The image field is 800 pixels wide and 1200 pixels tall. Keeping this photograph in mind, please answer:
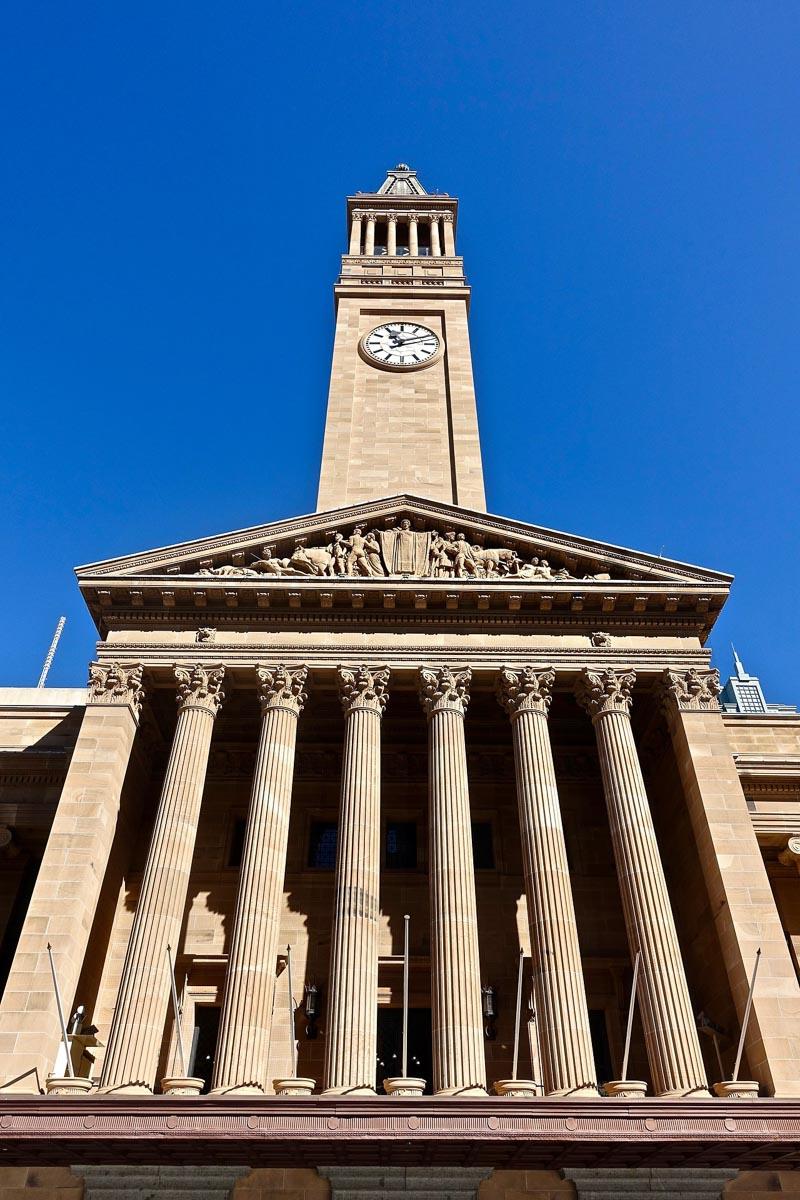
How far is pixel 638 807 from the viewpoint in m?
23.3

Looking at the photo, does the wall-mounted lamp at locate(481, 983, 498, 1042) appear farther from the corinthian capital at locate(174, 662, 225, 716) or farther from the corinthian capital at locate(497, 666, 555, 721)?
the corinthian capital at locate(174, 662, 225, 716)

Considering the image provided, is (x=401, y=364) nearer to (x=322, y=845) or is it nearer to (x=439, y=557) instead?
(x=439, y=557)

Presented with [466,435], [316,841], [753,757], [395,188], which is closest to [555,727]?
[753,757]

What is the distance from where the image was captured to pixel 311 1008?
2442cm

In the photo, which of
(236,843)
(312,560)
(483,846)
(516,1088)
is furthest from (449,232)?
(516,1088)

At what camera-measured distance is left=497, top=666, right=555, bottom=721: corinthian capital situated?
2552 centimetres

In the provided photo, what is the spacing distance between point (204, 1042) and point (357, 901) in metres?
7.18

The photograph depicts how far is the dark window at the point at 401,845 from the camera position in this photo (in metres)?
28.8

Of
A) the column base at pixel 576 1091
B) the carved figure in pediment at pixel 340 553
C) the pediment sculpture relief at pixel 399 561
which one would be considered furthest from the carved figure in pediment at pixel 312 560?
the column base at pixel 576 1091

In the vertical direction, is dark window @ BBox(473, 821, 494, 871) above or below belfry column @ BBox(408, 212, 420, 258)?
below

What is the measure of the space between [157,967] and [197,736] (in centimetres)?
607

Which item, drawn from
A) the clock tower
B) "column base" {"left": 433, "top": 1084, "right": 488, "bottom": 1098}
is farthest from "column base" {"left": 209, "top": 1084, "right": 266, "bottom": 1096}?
the clock tower

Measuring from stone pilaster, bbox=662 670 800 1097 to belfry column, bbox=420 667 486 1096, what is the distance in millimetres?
5802

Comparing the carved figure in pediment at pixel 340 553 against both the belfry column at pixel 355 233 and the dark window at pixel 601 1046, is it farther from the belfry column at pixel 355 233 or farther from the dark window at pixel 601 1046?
the belfry column at pixel 355 233
